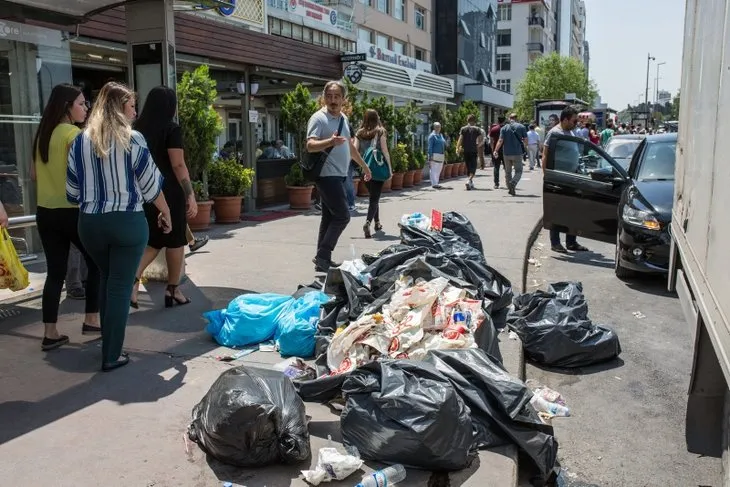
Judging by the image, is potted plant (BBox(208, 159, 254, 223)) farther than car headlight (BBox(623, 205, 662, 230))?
Yes

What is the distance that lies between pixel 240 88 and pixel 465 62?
37715 millimetres

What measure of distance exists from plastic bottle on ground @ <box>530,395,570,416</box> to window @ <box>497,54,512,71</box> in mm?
84562

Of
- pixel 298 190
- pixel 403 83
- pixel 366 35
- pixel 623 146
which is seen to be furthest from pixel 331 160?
pixel 366 35

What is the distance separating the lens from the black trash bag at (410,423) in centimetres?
304

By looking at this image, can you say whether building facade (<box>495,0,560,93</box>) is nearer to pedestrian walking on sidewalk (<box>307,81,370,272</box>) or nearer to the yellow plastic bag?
pedestrian walking on sidewalk (<box>307,81,370,272</box>)

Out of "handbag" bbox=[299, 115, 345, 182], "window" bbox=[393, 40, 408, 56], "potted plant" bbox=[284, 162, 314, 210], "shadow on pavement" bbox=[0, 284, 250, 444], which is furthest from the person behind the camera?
"window" bbox=[393, 40, 408, 56]

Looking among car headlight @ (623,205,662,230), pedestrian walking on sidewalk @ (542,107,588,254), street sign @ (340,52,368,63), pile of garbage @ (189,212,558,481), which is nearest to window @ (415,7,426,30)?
street sign @ (340,52,368,63)

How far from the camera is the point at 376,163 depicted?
9.73 metres

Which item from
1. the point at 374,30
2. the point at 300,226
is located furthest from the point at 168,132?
the point at 374,30

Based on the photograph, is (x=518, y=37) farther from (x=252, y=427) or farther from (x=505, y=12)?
(x=252, y=427)

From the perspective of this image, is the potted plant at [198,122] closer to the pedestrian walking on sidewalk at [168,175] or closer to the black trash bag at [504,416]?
the pedestrian walking on sidewalk at [168,175]

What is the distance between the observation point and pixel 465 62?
158 feet

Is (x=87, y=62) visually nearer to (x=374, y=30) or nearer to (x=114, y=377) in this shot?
(x=114, y=377)

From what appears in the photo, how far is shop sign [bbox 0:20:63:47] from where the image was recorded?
7141 mm
